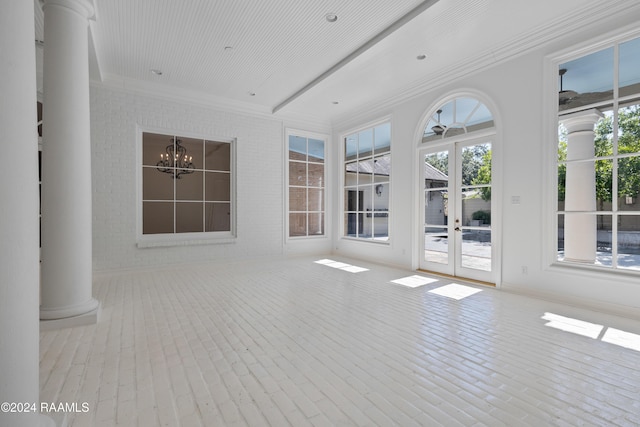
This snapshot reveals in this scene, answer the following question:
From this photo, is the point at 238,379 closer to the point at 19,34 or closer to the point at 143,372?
the point at 143,372

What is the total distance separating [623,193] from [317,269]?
14.0 ft

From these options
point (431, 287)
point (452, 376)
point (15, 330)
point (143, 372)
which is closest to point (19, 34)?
point (15, 330)

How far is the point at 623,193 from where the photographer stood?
3461mm

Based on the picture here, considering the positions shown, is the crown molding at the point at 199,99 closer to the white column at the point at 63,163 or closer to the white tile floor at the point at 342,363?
the white column at the point at 63,163

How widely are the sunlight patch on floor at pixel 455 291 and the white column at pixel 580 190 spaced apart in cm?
118

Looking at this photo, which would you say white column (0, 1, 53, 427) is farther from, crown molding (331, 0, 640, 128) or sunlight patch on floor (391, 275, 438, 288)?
crown molding (331, 0, 640, 128)

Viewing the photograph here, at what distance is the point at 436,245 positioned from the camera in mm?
5355

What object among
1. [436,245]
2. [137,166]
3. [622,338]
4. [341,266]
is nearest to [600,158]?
[622,338]

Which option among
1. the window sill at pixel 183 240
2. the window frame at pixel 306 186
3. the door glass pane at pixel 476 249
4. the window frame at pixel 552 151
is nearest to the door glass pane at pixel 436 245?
the door glass pane at pixel 476 249

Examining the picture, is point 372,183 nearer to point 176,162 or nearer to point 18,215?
point 176,162

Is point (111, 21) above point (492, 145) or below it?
above

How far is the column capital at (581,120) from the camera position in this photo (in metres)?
3.65

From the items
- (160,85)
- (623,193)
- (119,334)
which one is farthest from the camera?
(160,85)

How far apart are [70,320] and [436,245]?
194 inches
